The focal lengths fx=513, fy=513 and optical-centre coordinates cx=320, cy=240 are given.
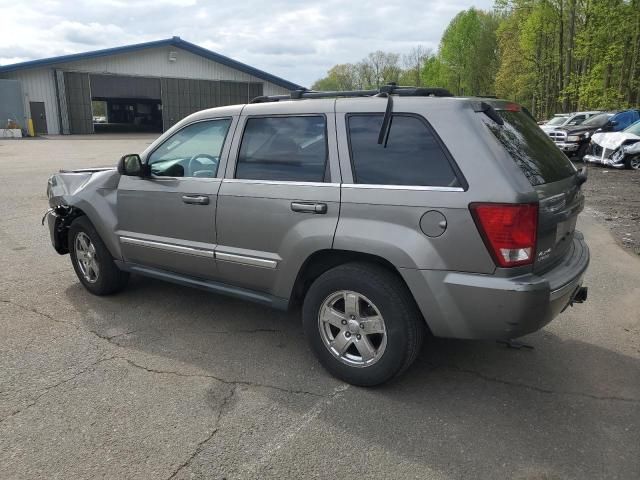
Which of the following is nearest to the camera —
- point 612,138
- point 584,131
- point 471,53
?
point 612,138

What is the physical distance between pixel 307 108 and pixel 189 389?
2.05 m

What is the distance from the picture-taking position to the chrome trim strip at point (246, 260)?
3610 millimetres

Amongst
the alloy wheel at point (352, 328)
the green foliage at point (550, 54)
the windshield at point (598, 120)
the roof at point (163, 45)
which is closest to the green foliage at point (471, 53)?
the green foliage at point (550, 54)

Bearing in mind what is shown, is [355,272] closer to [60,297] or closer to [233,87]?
[60,297]

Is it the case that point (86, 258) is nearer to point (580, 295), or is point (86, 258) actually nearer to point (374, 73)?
point (580, 295)

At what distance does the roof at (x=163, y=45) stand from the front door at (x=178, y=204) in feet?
113

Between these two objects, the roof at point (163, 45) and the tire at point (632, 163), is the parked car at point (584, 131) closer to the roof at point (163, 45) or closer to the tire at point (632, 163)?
the tire at point (632, 163)

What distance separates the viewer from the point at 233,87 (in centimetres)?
4306

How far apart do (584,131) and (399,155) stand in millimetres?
18447

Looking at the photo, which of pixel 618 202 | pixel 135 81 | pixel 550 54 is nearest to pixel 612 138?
pixel 618 202

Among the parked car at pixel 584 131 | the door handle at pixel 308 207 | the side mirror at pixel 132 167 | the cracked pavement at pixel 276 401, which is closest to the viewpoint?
the cracked pavement at pixel 276 401

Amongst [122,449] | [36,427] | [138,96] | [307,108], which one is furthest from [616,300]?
[138,96]

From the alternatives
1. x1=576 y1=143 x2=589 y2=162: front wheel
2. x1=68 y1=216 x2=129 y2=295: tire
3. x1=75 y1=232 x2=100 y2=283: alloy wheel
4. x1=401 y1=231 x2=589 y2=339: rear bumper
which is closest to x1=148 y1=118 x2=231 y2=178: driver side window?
x1=68 y1=216 x2=129 y2=295: tire

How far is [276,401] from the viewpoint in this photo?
3.23 metres
